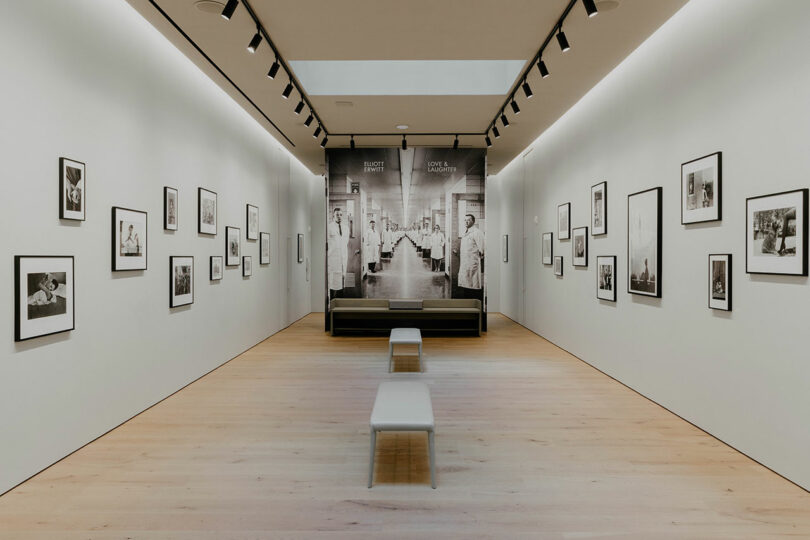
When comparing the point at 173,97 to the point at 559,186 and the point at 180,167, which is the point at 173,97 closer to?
the point at 180,167

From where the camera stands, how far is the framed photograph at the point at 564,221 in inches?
343

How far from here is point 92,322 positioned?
4465 millimetres

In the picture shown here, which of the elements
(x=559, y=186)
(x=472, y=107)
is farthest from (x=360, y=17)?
(x=559, y=186)

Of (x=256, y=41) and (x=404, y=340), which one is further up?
(x=256, y=41)

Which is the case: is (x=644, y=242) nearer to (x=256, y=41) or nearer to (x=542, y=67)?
(x=542, y=67)

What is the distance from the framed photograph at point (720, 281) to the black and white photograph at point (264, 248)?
789cm

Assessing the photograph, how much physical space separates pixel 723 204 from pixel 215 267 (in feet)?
22.0

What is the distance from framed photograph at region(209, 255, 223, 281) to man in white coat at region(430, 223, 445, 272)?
18.1 feet

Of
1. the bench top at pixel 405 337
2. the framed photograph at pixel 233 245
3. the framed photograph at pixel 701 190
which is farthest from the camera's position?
the framed photograph at pixel 233 245

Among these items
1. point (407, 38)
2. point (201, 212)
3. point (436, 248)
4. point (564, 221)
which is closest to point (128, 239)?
point (201, 212)

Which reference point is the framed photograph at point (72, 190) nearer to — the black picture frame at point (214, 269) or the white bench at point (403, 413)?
the black picture frame at point (214, 269)

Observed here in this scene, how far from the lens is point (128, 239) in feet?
16.4

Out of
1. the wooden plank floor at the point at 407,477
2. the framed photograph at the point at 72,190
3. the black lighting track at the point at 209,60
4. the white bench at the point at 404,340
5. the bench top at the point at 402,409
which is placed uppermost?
the black lighting track at the point at 209,60

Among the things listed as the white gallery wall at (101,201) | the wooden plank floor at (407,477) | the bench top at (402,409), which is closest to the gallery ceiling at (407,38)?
the white gallery wall at (101,201)
